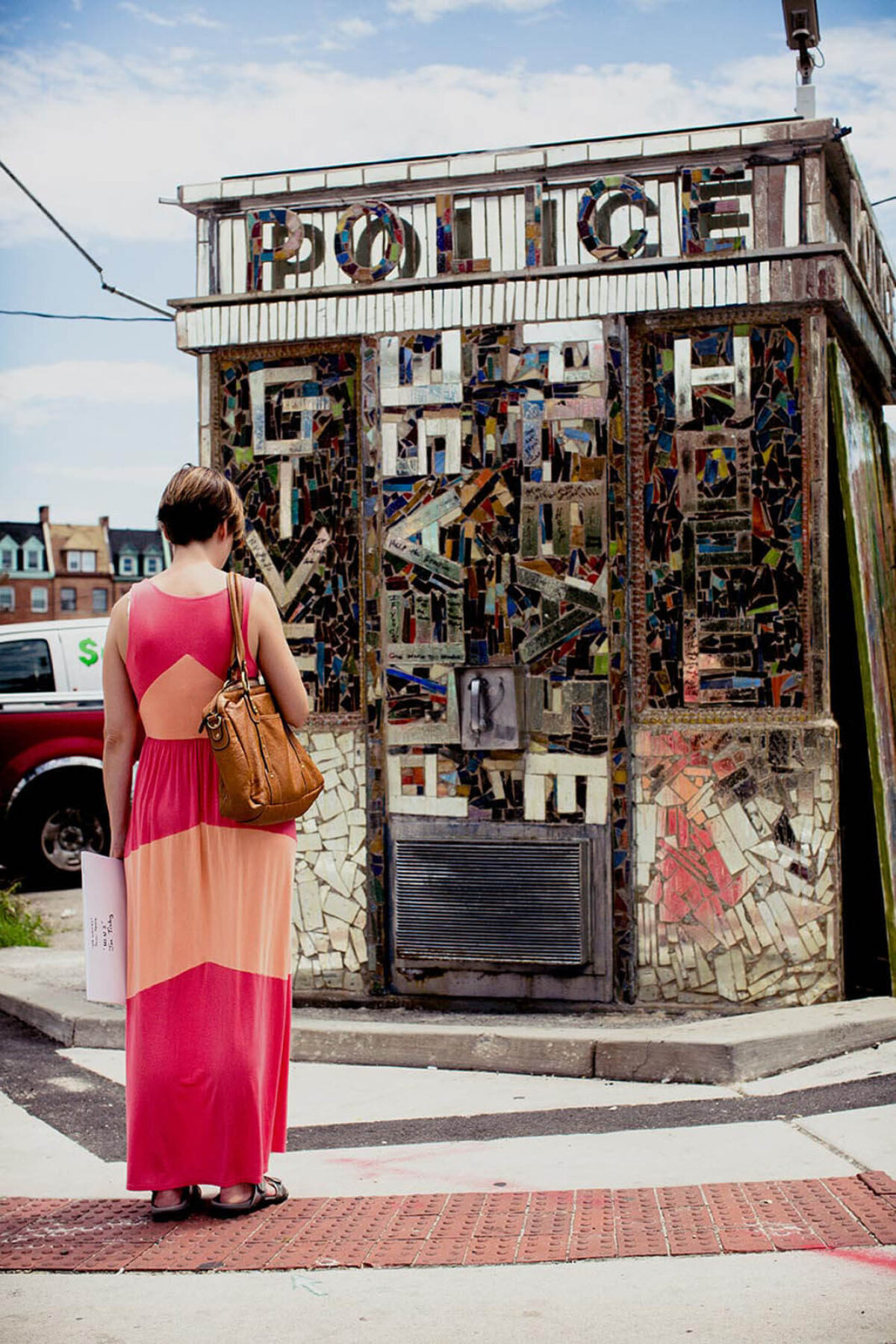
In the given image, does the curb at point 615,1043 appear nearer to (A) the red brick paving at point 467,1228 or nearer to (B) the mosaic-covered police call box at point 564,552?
(B) the mosaic-covered police call box at point 564,552

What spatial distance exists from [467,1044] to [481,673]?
5.01 ft

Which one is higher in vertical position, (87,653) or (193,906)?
(87,653)

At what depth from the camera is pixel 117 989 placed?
4289 mm

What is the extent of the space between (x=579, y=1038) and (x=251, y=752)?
8.38 ft

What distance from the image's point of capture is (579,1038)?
20.2 ft

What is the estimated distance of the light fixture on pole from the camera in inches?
271

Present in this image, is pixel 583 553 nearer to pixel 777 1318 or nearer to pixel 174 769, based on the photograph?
pixel 174 769

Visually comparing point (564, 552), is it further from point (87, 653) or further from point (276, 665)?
point (87, 653)

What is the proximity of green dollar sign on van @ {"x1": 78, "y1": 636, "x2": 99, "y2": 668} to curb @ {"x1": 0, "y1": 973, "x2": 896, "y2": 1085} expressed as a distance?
6903 millimetres

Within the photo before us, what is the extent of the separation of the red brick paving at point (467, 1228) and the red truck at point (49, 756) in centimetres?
879

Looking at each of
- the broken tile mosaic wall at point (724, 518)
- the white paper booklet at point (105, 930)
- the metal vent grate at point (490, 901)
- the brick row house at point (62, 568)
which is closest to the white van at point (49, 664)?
the metal vent grate at point (490, 901)

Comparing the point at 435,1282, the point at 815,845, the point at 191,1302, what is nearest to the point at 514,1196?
the point at 435,1282

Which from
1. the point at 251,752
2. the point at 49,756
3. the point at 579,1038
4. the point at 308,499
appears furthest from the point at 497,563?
the point at 49,756

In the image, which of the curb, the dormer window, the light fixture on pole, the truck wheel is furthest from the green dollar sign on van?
the dormer window
